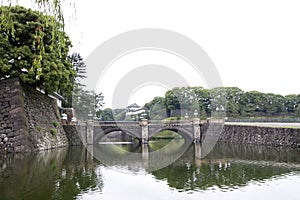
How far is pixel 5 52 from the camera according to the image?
21312mm

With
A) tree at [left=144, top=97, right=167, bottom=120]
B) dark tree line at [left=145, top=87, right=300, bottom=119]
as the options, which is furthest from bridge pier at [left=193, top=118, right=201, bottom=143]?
tree at [left=144, top=97, right=167, bottom=120]

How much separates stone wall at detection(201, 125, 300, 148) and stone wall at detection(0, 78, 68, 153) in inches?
735

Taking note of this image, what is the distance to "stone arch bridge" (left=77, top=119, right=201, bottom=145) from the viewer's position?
33812mm

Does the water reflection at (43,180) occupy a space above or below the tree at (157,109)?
below

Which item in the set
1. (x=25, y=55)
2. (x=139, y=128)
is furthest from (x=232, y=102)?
(x=25, y=55)

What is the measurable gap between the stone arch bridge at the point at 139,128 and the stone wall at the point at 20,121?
884 centimetres

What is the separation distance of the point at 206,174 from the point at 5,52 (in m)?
16.6

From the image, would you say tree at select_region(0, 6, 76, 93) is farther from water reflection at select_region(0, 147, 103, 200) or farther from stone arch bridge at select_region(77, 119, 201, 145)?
stone arch bridge at select_region(77, 119, 201, 145)

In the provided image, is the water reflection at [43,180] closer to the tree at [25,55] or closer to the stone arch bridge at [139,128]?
the tree at [25,55]

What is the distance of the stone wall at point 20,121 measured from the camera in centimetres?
2042

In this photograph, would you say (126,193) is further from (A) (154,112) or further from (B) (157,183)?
(A) (154,112)

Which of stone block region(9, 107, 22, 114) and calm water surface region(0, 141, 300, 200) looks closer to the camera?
calm water surface region(0, 141, 300, 200)

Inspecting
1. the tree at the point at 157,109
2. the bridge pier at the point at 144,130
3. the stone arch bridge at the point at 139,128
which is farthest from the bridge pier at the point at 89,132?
the tree at the point at 157,109

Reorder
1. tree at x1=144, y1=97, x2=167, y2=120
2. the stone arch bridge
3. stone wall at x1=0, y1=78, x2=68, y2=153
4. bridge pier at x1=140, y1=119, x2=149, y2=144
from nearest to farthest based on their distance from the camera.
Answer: stone wall at x1=0, y1=78, x2=68, y2=153
the stone arch bridge
bridge pier at x1=140, y1=119, x2=149, y2=144
tree at x1=144, y1=97, x2=167, y2=120
